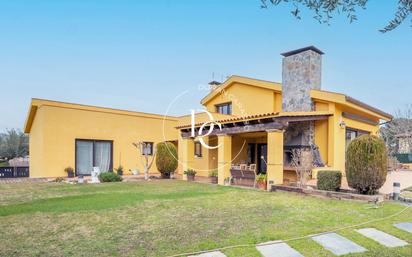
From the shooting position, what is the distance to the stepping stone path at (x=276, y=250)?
460 cm

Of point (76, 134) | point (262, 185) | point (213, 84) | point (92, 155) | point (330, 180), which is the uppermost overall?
point (213, 84)

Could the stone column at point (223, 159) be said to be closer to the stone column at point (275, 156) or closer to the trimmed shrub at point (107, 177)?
the stone column at point (275, 156)

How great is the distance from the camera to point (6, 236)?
5.68 m

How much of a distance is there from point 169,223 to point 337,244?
135 inches

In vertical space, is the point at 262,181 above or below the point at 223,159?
below

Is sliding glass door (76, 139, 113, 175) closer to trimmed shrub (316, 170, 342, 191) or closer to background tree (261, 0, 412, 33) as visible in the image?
trimmed shrub (316, 170, 342, 191)

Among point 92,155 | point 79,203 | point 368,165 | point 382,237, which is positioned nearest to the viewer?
point 382,237

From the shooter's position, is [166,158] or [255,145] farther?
[255,145]

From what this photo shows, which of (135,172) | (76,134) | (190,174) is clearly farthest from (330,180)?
(76,134)

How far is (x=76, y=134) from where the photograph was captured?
60.7 feet

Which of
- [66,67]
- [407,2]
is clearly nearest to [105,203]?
[407,2]

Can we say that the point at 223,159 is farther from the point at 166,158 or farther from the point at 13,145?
the point at 13,145

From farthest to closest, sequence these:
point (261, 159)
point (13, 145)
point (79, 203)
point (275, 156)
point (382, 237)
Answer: point (13, 145)
point (261, 159)
point (275, 156)
point (79, 203)
point (382, 237)

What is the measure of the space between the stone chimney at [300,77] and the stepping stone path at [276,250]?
10.7 metres
